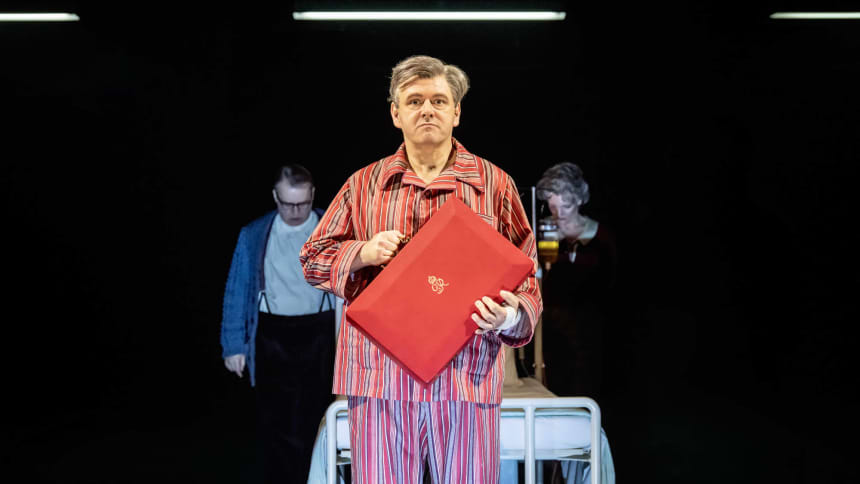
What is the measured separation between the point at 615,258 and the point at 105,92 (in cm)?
226

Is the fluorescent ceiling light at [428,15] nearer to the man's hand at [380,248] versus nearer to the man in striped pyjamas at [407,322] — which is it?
the man in striped pyjamas at [407,322]

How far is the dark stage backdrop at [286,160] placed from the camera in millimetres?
3053

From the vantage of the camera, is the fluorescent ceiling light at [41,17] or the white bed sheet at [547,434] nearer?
the white bed sheet at [547,434]

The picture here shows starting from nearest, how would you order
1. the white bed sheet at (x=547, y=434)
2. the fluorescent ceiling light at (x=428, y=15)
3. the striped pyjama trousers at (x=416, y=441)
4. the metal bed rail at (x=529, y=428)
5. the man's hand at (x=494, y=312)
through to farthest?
the man's hand at (x=494, y=312)
the striped pyjama trousers at (x=416, y=441)
the metal bed rail at (x=529, y=428)
the white bed sheet at (x=547, y=434)
the fluorescent ceiling light at (x=428, y=15)

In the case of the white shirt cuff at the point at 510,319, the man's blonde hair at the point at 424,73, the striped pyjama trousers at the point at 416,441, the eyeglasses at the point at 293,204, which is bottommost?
the striped pyjama trousers at the point at 416,441

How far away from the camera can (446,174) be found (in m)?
1.66

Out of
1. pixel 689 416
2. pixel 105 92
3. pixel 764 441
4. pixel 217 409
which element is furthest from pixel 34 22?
pixel 764 441

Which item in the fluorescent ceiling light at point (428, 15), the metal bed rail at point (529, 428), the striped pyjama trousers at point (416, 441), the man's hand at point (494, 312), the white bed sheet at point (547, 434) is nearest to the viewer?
the man's hand at point (494, 312)

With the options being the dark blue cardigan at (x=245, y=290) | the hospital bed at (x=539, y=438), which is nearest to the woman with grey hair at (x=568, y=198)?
the hospital bed at (x=539, y=438)

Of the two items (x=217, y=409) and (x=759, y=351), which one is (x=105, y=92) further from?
(x=759, y=351)

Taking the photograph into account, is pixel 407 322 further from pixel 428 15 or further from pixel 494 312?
pixel 428 15

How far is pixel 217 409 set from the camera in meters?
3.10

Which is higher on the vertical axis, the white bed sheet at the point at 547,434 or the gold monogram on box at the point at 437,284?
the gold monogram on box at the point at 437,284

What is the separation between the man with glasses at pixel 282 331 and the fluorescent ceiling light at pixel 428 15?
62 cm
